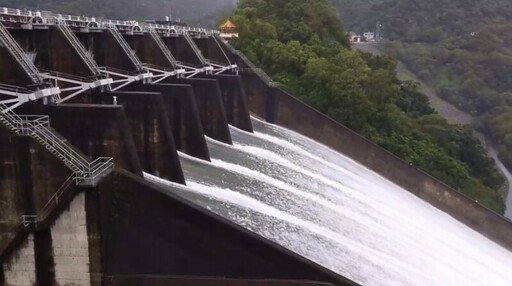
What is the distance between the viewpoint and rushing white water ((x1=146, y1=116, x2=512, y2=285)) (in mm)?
11523

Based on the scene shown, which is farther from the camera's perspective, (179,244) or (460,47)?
(460,47)

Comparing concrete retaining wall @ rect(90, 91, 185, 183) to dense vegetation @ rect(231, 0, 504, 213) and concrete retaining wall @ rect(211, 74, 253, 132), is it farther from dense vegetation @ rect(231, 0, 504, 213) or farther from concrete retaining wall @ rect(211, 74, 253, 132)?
dense vegetation @ rect(231, 0, 504, 213)

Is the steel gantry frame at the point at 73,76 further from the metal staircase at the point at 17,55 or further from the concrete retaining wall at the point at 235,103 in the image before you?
the concrete retaining wall at the point at 235,103

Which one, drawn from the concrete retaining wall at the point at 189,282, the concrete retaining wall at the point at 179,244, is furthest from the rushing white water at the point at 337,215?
the concrete retaining wall at the point at 189,282

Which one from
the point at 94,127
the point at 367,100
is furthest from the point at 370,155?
the point at 94,127

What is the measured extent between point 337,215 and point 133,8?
185ft

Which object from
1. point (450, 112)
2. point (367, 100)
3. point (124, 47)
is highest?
point (124, 47)

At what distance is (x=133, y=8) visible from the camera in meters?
65.8

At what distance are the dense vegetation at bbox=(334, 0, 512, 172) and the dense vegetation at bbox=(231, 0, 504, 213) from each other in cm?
1329

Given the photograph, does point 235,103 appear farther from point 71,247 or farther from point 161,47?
point 71,247

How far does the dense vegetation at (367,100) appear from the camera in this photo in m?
25.6

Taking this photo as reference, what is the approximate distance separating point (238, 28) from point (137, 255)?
2359 cm

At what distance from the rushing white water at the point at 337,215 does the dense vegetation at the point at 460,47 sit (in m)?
27.1

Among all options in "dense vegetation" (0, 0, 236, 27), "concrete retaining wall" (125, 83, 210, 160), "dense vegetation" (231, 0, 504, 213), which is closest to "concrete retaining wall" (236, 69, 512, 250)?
"dense vegetation" (231, 0, 504, 213)
